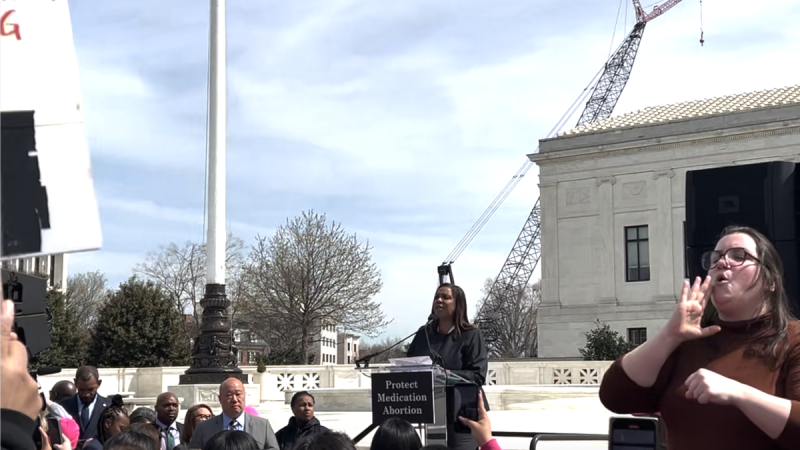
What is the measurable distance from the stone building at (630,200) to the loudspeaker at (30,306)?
4018 centimetres

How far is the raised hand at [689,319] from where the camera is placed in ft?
10.2

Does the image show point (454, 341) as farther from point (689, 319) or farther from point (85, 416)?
point (689, 319)

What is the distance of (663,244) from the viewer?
45719 mm

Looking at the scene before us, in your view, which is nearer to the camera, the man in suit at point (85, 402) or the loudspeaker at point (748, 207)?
the loudspeaker at point (748, 207)

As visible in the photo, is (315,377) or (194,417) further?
(315,377)

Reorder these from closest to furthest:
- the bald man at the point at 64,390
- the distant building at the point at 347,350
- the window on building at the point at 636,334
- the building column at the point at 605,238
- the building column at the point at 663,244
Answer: the bald man at the point at 64,390 < the building column at the point at 663,244 < the window on building at the point at 636,334 < the building column at the point at 605,238 < the distant building at the point at 347,350

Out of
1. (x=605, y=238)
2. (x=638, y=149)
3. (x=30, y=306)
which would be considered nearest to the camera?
(x=30, y=306)

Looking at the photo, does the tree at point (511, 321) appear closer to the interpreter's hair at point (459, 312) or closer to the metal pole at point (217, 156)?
the metal pole at point (217, 156)

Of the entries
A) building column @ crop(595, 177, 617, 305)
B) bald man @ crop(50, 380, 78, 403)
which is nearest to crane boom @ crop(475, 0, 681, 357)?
building column @ crop(595, 177, 617, 305)

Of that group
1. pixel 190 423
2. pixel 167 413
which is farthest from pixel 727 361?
pixel 167 413

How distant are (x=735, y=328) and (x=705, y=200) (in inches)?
129

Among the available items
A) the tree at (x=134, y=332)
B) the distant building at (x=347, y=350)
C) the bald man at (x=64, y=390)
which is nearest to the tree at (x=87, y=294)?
the tree at (x=134, y=332)

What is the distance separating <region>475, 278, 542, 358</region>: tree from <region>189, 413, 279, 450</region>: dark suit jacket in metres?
71.8

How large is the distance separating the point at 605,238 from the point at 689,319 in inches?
1787
